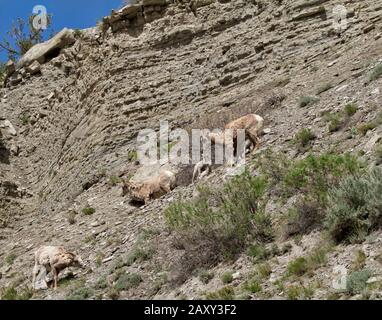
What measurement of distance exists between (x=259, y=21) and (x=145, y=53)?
13.1 feet

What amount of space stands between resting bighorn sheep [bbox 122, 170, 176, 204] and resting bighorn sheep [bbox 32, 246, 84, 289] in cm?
258

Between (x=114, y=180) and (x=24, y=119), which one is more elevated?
(x=24, y=119)

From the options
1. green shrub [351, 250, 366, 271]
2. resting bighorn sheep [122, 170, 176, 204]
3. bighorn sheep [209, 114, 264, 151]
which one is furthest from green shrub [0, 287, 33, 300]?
green shrub [351, 250, 366, 271]

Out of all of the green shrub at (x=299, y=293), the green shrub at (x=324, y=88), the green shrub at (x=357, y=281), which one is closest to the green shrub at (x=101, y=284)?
the green shrub at (x=299, y=293)

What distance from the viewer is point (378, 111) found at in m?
12.2

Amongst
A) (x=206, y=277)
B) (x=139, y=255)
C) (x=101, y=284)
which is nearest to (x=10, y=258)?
(x=101, y=284)

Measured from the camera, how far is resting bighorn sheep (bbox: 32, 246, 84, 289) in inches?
510

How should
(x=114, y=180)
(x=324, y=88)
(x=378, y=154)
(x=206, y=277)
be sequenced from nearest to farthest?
(x=206, y=277)
(x=378, y=154)
(x=324, y=88)
(x=114, y=180)

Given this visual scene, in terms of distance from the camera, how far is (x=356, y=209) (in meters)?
8.63

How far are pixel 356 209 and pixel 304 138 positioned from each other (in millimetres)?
4216

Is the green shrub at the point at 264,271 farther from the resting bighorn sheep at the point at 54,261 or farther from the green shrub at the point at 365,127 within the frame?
the resting bighorn sheep at the point at 54,261

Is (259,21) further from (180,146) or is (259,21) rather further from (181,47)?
(180,146)

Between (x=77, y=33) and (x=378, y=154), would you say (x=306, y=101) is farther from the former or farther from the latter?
(x=77, y=33)
